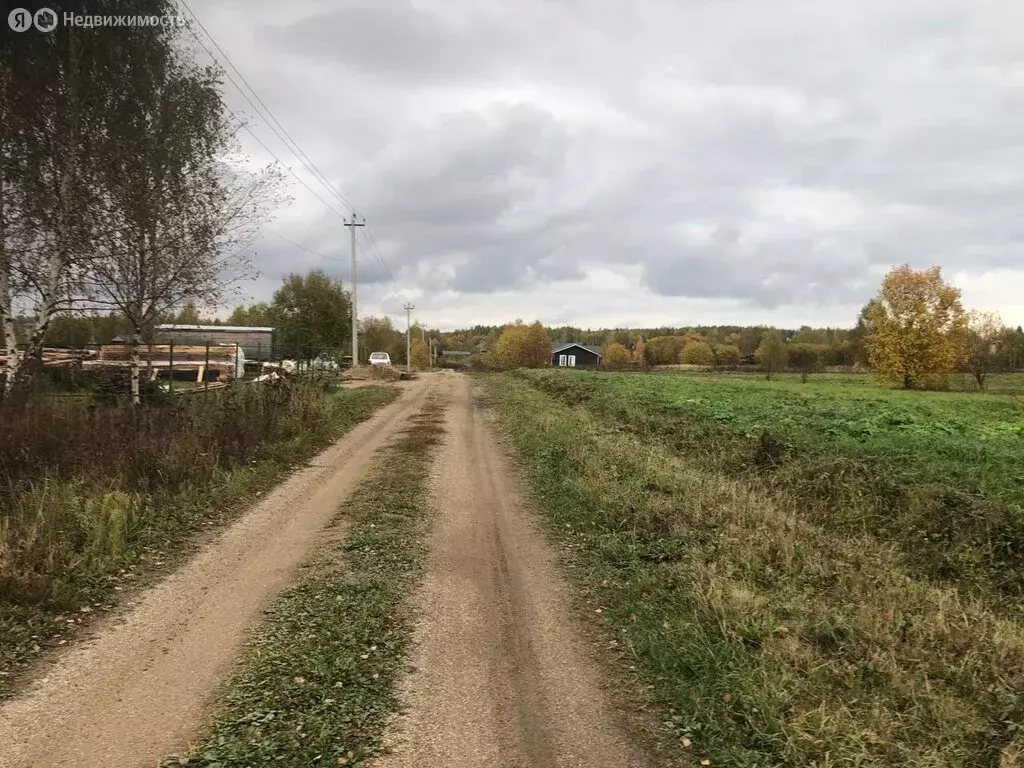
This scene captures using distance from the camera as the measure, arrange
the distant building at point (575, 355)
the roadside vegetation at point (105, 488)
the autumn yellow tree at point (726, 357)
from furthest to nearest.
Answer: the distant building at point (575, 355) < the autumn yellow tree at point (726, 357) < the roadside vegetation at point (105, 488)

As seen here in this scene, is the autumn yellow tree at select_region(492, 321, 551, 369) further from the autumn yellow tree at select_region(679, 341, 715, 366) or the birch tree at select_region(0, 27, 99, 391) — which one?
the birch tree at select_region(0, 27, 99, 391)

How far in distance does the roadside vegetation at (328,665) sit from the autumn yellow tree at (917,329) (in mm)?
56253

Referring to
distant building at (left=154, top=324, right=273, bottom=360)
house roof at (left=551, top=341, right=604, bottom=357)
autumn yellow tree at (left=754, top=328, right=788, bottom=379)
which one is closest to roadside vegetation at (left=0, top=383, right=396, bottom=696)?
distant building at (left=154, top=324, right=273, bottom=360)

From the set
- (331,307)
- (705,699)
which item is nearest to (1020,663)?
(705,699)

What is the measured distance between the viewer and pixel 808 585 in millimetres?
6074

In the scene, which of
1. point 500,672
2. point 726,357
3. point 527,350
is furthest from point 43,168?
point 726,357

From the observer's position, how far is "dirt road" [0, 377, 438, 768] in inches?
139

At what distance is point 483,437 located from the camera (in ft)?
53.7

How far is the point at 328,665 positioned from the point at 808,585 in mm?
4621

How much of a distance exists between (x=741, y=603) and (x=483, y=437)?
11484 millimetres

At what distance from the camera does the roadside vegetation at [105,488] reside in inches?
211

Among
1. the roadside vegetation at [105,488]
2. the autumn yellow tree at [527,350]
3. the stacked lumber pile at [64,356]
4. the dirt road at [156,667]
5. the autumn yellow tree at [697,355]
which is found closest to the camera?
the dirt road at [156,667]

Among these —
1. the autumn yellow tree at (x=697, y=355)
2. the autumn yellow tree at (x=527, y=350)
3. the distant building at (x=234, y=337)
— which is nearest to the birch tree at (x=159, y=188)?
the distant building at (x=234, y=337)

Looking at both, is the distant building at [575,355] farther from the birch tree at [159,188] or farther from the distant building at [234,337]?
the birch tree at [159,188]
